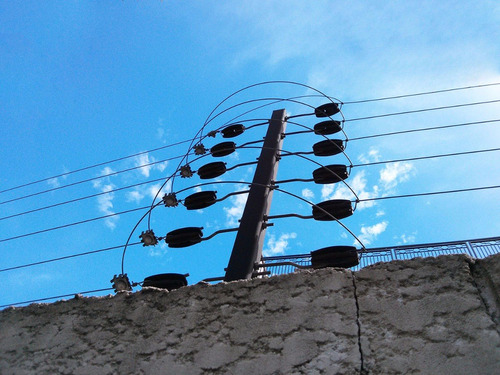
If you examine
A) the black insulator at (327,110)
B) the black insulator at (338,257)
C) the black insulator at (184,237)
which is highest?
the black insulator at (327,110)

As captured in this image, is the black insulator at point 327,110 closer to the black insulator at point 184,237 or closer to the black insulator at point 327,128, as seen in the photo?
the black insulator at point 327,128

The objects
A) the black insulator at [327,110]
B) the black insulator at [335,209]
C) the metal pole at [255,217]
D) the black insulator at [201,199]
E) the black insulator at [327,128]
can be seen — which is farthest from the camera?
the black insulator at [327,110]

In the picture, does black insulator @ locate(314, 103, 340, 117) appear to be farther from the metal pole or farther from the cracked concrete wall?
the cracked concrete wall

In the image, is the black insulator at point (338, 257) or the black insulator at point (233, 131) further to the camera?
the black insulator at point (233, 131)

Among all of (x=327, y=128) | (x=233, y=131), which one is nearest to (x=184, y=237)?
(x=233, y=131)

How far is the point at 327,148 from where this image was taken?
21.6ft

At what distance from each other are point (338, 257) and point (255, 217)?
3.35 ft

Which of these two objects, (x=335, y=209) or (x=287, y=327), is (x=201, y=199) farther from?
(x=287, y=327)

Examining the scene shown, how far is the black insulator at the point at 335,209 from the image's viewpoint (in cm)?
505

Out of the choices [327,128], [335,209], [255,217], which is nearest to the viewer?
[255,217]

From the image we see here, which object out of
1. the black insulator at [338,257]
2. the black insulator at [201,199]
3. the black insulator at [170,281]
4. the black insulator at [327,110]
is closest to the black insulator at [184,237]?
the black insulator at [201,199]

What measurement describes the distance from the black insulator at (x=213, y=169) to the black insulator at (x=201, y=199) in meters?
0.77

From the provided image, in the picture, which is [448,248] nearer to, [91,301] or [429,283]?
[429,283]

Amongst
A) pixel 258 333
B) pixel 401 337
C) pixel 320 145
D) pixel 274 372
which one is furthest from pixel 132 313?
pixel 320 145
